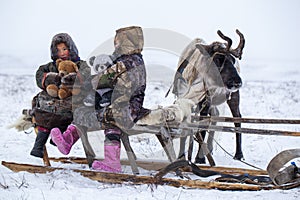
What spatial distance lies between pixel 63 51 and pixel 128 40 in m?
0.86

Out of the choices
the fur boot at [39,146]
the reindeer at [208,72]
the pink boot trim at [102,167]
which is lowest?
the pink boot trim at [102,167]

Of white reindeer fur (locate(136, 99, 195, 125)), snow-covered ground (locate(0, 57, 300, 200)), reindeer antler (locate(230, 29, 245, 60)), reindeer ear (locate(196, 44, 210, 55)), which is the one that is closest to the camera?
snow-covered ground (locate(0, 57, 300, 200))

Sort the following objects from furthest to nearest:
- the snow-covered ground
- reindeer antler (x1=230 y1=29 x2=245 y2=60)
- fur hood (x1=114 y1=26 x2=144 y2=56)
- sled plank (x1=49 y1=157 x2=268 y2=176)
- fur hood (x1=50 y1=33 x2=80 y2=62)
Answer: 1. reindeer antler (x1=230 y1=29 x2=245 y2=60)
2. fur hood (x1=50 y1=33 x2=80 y2=62)
3. sled plank (x1=49 y1=157 x2=268 y2=176)
4. fur hood (x1=114 y1=26 x2=144 y2=56)
5. the snow-covered ground

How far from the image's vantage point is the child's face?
14.5 ft

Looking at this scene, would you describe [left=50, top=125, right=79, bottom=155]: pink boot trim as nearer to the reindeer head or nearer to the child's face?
the child's face

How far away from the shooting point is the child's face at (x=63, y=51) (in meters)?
4.43

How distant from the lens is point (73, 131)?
14.2 ft

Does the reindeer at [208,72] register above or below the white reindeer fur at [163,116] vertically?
above

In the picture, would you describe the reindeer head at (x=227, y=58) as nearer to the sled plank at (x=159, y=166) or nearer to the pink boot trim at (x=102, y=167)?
the sled plank at (x=159, y=166)

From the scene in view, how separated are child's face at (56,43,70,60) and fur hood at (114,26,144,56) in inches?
26.9

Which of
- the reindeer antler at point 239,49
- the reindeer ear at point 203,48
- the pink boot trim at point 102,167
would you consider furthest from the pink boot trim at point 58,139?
the reindeer antler at point 239,49

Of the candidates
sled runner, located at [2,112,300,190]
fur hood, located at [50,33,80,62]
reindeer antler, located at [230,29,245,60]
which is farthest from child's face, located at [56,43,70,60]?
reindeer antler, located at [230,29,245,60]

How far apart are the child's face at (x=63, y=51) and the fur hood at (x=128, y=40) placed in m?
0.68

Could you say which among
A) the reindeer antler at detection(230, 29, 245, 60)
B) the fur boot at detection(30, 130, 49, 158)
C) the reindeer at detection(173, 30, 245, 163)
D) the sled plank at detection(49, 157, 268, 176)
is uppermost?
the reindeer antler at detection(230, 29, 245, 60)
